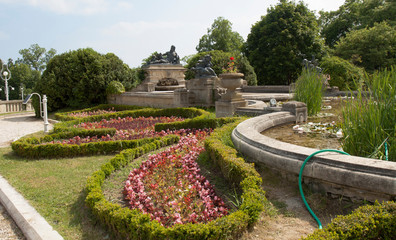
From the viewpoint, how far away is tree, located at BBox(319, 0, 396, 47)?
27992 mm

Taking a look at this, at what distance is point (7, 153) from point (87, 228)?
4.86m

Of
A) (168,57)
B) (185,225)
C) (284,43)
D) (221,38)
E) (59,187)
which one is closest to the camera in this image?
(185,225)

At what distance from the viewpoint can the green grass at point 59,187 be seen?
351cm

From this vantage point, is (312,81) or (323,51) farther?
(323,51)

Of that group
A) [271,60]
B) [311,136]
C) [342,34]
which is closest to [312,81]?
[311,136]

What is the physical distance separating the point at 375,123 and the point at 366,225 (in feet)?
4.87

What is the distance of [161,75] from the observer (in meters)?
22.5

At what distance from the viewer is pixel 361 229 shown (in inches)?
96.4

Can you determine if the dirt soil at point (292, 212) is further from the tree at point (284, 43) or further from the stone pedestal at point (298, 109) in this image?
the tree at point (284, 43)

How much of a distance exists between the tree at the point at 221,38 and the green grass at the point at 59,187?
41.1 metres

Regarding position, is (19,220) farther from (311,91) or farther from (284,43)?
(284,43)

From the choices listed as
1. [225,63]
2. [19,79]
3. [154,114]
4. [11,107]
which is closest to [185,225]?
[154,114]

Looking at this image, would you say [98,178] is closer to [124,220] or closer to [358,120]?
[124,220]

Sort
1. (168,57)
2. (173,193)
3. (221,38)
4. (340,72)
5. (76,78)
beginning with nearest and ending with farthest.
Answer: (173,193), (340,72), (76,78), (168,57), (221,38)
